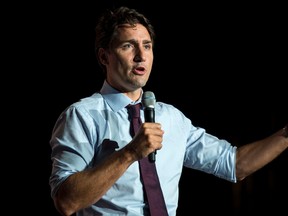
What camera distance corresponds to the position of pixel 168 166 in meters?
1.58

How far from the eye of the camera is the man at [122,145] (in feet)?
4.23

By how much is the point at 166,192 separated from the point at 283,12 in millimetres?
1890

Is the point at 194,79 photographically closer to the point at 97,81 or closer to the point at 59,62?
the point at 97,81

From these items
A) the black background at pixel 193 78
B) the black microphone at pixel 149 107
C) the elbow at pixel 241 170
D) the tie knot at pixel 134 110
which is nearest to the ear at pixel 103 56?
the tie knot at pixel 134 110

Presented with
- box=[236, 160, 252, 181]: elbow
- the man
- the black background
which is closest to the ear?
the man

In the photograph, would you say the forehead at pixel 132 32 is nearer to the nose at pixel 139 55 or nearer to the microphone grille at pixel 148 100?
the nose at pixel 139 55

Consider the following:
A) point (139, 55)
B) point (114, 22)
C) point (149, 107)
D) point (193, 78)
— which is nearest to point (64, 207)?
point (149, 107)

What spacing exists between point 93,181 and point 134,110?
1.19 ft

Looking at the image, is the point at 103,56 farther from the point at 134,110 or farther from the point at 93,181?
the point at 93,181

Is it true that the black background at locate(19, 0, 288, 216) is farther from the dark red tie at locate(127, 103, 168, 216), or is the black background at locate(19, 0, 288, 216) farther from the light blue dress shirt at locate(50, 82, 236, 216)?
the dark red tie at locate(127, 103, 168, 216)

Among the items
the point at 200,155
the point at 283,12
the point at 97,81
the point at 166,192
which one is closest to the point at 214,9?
the point at 283,12

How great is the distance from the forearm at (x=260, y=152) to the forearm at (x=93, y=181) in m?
0.61

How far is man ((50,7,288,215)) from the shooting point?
1288 millimetres

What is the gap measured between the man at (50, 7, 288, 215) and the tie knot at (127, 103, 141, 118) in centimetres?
2
